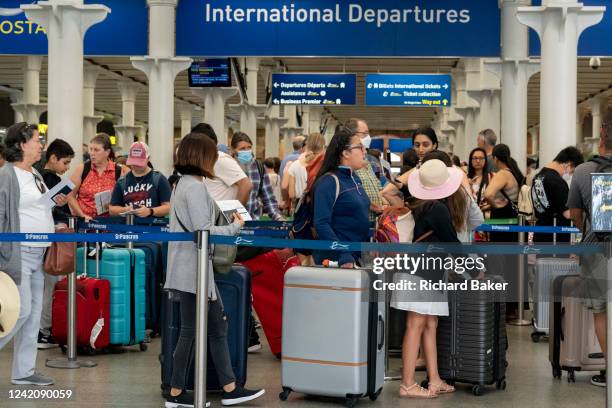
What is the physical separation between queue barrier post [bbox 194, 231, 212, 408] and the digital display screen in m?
18.0

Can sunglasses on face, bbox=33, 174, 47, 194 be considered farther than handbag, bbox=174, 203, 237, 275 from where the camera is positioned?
Yes

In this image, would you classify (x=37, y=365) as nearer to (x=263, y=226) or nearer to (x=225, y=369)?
(x=225, y=369)

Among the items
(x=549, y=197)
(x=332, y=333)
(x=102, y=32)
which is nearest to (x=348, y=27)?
(x=102, y=32)

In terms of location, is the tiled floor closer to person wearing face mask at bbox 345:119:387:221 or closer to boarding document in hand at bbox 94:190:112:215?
person wearing face mask at bbox 345:119:387:221

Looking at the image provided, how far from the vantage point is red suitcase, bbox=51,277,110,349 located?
7.98m

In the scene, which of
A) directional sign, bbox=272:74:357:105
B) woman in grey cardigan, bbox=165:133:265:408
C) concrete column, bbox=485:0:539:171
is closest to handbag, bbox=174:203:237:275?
woman in grey cardigan, bbox=165:133:265:408

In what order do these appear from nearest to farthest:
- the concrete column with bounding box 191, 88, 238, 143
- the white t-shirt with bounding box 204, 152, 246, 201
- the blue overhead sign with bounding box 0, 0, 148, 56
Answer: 1. the white t-shirt with bounding box 204, 152, 246, 201
2. the blue overhead sign with bounding box 0, 0, 148, 56
3. the concrete column with bounding box 191, 88, 238, 143

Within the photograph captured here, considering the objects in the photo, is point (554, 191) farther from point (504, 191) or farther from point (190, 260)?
point (190, 260)

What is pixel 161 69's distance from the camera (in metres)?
17.2

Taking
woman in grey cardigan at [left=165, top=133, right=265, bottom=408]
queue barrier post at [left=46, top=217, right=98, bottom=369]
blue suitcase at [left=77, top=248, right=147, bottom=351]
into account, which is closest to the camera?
woman in grey cardigan at [left=165, top=133, right=265, bottom=408]

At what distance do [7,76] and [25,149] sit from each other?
3555 cm

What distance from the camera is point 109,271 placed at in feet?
26.8

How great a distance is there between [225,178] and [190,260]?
2.35 m

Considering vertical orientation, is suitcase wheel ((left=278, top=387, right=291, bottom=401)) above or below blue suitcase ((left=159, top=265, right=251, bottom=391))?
below
